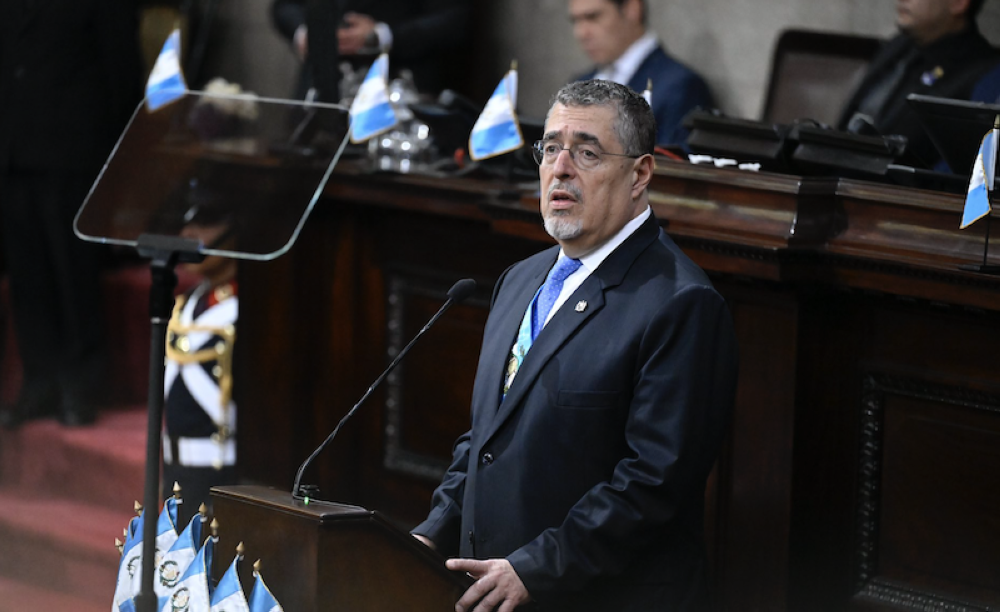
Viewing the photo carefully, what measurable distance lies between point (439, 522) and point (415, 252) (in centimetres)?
178

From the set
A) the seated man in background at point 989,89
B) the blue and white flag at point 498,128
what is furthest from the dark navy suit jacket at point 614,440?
the seated man in background at point 989,89

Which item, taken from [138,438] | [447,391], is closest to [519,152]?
[447,391]

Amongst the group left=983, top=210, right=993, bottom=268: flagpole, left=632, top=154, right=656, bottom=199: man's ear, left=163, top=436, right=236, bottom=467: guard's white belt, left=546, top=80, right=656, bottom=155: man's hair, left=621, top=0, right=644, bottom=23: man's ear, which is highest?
left=621, top=0, right=644, bottom=23: man's ear

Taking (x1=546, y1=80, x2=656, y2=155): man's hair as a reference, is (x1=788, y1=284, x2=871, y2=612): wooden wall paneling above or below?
below

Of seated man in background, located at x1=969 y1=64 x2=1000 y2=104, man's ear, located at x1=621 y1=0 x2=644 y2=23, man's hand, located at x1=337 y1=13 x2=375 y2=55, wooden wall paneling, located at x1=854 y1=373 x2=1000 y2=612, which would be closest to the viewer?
wooden wall paneling, located at x1=854 y1=373 x2=1000 y2=612

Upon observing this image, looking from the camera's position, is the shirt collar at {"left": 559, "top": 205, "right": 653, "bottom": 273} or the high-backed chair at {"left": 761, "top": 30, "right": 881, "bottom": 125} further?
the high-backed chair at {"left": 761, "top": 30, "right": 881, "bottom": 125}

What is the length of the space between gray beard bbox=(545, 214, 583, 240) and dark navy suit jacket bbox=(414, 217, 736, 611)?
0.07 metres

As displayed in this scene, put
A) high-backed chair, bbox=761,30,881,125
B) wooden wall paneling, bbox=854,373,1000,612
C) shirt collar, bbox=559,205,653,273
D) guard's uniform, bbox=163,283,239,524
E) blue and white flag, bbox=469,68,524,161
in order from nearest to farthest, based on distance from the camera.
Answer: shirt collar, bbox=559,205,653,273, wooden wall paneling, bbox=854,373,1000,612, blue and white flag, bbox=469,68,524,161, guard's uniform, bbox=163,283,239,524, high-backed chair, bbox=761,30,881,125

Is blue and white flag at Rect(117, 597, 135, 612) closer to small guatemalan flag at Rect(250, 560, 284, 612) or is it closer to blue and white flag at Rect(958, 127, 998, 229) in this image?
small guatemalan flag at Rect(250, 560, 284, 612)

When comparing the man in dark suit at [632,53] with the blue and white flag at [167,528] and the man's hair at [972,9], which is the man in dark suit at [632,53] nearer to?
the man's hair at [972,9]

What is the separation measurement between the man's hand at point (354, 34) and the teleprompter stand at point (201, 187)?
7.23 feet

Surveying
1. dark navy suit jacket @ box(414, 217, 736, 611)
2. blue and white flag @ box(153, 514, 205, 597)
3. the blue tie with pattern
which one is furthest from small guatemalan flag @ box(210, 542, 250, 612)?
the blue tie with pattern

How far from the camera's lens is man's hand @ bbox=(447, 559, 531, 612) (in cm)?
214

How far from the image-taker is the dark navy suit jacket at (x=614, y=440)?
2.15 metres
